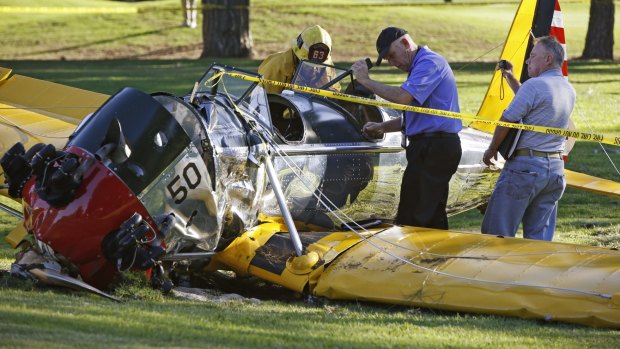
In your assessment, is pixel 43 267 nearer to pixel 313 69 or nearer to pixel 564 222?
pixel 313 69

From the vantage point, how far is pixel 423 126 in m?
9.77

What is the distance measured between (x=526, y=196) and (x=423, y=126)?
112 cm

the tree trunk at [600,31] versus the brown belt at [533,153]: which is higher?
the brown belt at [533,153]

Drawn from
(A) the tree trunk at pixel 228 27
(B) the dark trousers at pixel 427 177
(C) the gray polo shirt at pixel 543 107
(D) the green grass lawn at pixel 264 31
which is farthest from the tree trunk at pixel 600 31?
(C) the gray polo shirt at pixel 543 107

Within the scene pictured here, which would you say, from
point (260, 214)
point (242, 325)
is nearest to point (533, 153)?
point (260, 214)

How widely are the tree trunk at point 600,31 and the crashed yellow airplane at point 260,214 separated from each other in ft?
86.1

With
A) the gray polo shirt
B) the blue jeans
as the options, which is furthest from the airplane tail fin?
the gray polo shirt

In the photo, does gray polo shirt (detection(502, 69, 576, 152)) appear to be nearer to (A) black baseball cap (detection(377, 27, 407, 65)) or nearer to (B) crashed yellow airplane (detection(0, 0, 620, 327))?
(B) crashed yellow airplane (detection(0, 0, 620, 327))

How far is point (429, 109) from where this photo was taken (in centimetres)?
950

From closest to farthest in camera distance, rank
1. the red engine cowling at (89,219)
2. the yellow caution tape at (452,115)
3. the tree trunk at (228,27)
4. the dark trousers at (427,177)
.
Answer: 1. the red engine cowling at (89,219)
2. the yellow caution tape at (452,115)
3. the dark trousers at (427,177)
4. the tree trunk at (228,27)

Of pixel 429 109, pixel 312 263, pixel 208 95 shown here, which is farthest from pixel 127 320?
pixel 429 109

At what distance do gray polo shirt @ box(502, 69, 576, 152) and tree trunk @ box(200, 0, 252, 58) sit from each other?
24578mm

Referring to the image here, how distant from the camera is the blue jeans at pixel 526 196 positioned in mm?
9367

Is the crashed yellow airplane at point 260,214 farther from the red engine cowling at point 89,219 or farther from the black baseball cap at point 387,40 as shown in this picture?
the black baseball cap at point 387,40
